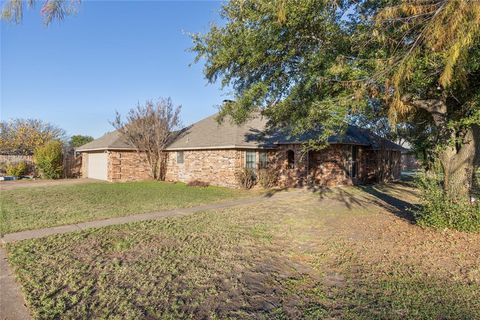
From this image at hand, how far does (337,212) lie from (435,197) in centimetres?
348

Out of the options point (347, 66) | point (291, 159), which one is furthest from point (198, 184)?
point (347, 66)

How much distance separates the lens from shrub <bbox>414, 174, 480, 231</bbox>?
6.84 metres

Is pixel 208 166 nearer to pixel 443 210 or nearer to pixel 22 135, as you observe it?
pixel 443 210

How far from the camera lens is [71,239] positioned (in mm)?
6965

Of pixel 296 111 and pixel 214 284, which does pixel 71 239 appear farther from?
pixel 296 111

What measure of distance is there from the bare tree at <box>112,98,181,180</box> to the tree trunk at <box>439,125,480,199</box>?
58.4 ft

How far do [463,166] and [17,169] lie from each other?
27735 millimetres

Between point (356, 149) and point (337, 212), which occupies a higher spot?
point (356, 149)

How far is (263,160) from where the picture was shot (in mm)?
18828

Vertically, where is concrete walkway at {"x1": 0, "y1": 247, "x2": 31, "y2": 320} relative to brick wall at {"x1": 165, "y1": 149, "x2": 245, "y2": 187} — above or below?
below

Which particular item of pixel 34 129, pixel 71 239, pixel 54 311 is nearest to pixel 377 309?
pixel 54 311

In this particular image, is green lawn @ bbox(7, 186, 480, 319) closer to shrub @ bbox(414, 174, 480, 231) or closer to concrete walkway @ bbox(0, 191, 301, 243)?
shrub @ bbox(414, 174, 480, 231)

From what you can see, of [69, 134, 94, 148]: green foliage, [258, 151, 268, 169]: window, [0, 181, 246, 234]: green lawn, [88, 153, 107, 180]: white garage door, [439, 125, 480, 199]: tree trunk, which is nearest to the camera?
[439, 125, 480, 199]: tree trunk

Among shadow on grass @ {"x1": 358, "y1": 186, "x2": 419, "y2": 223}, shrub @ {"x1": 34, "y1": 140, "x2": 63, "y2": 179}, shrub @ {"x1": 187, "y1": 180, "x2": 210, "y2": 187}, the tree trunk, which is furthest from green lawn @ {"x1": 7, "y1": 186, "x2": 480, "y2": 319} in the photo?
shrub @ {"x1": 34, "y1": 140, "x2": 63, "y2": 179}
